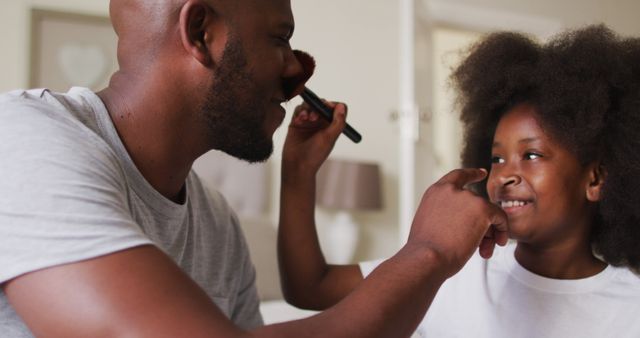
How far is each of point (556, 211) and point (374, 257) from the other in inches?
58.3

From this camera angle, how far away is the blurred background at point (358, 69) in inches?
81.5

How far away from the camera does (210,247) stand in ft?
3.52

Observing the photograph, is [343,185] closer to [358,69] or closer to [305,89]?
[358,69]

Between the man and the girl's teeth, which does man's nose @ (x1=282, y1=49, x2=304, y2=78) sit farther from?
the girl's teeth

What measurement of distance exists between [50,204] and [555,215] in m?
0.87

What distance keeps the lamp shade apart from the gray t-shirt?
144cm

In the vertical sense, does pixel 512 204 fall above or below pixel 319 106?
below

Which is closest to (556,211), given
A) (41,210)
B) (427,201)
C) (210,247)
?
(427,201)

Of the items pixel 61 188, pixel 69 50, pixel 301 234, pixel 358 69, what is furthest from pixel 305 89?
pixel 358 69

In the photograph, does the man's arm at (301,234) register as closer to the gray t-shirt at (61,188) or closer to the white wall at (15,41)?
the gray t-shirt at (61,188)

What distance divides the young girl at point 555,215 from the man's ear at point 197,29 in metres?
0.42

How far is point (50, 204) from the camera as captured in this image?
22.9 inches

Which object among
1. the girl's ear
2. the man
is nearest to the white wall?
the man

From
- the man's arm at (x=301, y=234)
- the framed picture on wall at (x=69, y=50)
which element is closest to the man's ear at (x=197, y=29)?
the man's arm at (x=301, y=234)
